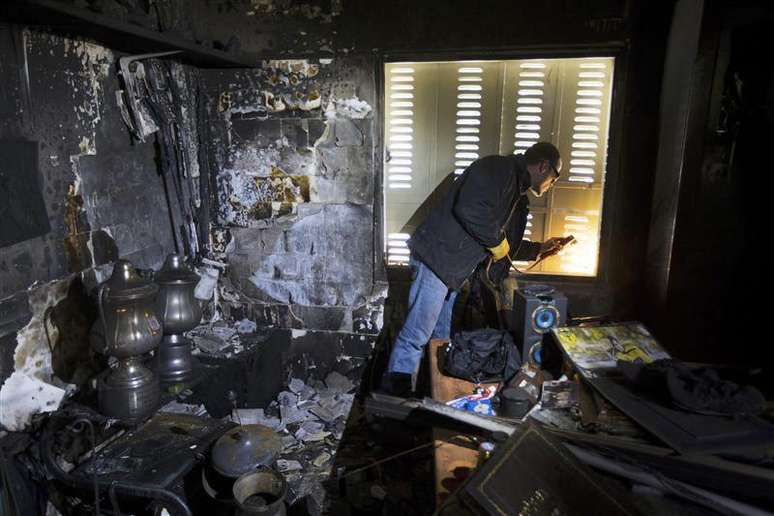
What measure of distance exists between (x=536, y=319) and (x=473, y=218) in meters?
0.88

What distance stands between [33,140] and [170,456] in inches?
78.7

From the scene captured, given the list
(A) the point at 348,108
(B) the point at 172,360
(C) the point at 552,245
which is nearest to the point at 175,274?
(B) the point at 172,360

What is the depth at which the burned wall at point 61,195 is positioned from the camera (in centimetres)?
277

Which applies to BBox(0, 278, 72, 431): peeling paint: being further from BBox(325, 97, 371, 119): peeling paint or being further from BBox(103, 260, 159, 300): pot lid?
BBox(325, 97, 371, 119): peeling paint

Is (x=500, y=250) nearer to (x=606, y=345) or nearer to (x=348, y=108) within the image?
(x=606, y=345)

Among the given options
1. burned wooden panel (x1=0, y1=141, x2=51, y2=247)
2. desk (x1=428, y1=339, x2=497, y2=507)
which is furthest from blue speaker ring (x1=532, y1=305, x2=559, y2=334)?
burned wooden panel (x1=0, y1=141, x2=51, y2=247)

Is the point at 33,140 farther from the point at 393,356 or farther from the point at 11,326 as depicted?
the point at 393,356

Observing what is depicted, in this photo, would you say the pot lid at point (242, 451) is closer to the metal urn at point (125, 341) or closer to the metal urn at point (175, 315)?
the metal urn at point (125, 341)

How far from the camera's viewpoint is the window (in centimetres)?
385

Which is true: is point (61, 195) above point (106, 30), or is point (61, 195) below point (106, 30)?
below

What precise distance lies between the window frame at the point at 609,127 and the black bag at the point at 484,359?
1.38m

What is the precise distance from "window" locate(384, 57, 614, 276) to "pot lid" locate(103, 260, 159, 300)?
82.5 inches

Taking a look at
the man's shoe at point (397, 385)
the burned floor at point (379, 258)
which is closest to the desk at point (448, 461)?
the burned floor at point (379, 258)

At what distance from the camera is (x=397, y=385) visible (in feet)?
11.9
